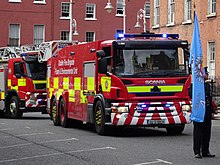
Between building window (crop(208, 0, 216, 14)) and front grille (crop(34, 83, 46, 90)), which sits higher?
building window (crop(208, 0, 216, 14))

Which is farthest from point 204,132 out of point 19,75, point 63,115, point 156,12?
point 156,12

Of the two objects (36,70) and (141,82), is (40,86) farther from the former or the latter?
(141,82)

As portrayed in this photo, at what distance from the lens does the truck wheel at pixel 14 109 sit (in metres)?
28.9

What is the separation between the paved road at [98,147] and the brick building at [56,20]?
37.9m

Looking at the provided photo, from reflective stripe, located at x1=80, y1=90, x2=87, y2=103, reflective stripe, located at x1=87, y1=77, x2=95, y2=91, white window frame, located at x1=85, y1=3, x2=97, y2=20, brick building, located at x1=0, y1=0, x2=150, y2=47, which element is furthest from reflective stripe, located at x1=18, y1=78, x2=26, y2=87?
white window frame, located at x1=85, y1=3, x2=97, y2=20

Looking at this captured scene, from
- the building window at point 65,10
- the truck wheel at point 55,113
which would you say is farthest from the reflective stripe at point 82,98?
the building window at point 65,10

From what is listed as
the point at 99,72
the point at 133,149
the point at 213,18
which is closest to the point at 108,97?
the point at 99,72

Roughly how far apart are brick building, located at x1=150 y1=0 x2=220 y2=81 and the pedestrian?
22.6 metres

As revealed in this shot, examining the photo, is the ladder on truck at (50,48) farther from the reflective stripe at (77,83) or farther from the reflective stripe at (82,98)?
the reflective stripe at (82,98)

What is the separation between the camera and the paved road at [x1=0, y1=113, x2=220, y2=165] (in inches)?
504

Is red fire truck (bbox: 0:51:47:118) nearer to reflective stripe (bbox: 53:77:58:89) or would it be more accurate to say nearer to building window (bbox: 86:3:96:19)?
reflective stripe (bbox: 53:77:58:89)

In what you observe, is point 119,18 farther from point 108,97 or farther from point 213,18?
point 108,97

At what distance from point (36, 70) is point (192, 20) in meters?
13.8

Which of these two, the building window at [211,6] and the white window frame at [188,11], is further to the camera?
the white window frame at [188,11]
